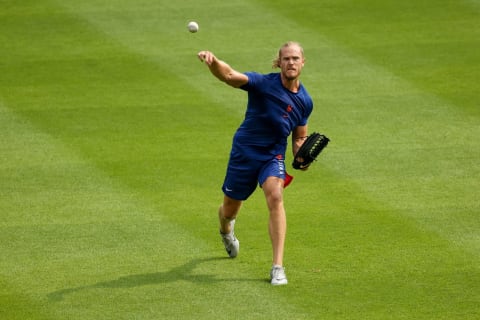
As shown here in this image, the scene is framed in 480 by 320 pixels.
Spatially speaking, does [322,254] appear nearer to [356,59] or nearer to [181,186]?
[181,186]

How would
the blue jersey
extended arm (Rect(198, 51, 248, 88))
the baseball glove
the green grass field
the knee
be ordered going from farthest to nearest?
1. the baseball glove
2. the blue jersey
3. the knee
4. the green grass field
5. extended arm (Rect(198, 51, 248, 88))

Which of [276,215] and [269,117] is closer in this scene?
[276,215]

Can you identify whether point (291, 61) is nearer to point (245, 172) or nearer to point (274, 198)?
point (245, 172)

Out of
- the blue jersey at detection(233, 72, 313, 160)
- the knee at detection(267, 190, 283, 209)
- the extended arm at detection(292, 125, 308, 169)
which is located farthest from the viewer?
the extended arm at detection(292, 125, 308, 169)

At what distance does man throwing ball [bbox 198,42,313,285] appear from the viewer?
393 inches

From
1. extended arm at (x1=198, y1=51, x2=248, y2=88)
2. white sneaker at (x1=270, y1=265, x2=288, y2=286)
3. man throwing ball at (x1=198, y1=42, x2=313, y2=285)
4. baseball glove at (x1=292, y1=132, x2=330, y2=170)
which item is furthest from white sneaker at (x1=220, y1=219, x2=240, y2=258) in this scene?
extended arm at (x1=198, y1=51, x2=248, y2=88)

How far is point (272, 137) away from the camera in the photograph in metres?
10.2

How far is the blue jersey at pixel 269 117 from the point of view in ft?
33.2

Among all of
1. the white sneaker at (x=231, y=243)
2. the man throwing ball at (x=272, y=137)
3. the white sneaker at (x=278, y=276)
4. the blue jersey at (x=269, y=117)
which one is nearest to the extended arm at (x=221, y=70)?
the man throwing ball at (x=272, y=137)

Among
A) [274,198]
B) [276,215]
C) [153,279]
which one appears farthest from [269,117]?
[153,279]

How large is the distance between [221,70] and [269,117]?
839mm

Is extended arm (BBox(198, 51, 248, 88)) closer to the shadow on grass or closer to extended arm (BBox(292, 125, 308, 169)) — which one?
extended arm (BBox(292, 125, 308, 169))

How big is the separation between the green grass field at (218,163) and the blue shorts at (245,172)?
2.39ft

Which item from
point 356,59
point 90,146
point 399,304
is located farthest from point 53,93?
Answer: point 399,304
